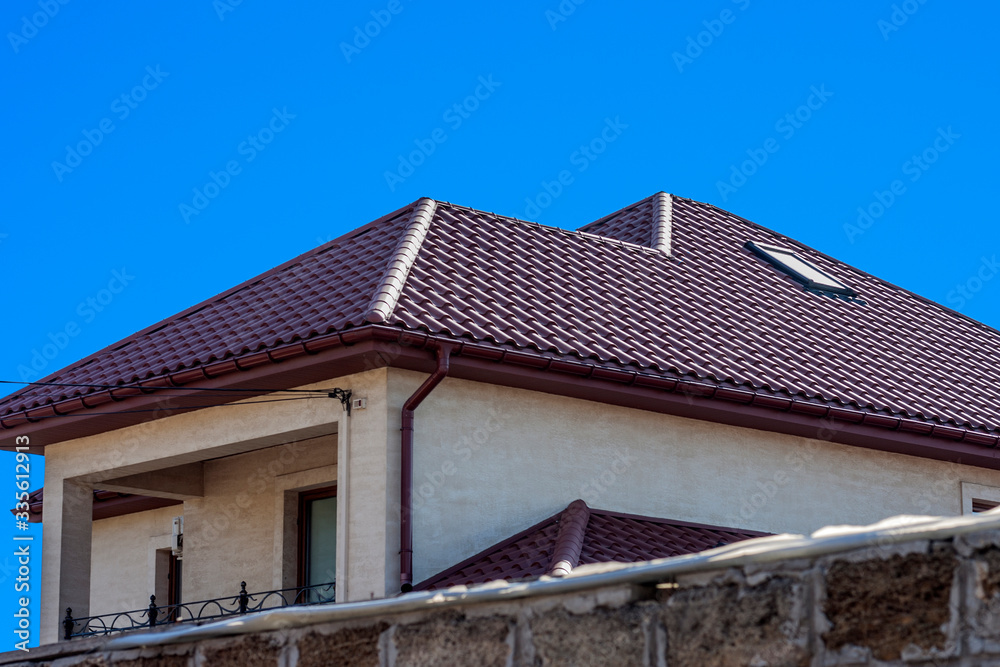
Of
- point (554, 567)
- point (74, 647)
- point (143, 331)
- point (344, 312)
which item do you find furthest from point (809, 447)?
point (74, 647)

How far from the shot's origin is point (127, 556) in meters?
15.9

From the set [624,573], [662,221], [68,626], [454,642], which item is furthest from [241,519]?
[624,573]

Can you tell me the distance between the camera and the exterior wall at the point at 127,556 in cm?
1546

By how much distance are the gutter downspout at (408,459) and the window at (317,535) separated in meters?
2.26

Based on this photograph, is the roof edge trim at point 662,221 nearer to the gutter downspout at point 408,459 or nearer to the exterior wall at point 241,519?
the exterior wall at point 241,519

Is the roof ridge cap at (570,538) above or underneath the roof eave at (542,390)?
underneath

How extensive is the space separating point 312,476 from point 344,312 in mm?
2473

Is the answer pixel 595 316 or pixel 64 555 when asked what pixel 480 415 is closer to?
pixel 595 316

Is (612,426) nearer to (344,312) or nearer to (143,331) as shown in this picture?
(344,312)

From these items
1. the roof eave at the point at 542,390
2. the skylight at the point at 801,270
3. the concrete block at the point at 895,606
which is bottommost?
the concrete block at the point at 895,606

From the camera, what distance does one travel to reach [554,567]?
9.41m

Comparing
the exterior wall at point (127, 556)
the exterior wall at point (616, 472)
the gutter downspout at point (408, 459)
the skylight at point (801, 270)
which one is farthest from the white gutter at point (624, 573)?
the skylight at point (801, 270)

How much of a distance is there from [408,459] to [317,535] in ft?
9.09

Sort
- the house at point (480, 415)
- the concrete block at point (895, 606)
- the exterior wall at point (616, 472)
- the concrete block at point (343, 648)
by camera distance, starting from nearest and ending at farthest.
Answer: the concrete block at point (895, 606) → the concrete block at point (343, 648) → the house at point (480, 415) → the exterior wall at point (616, 472)
